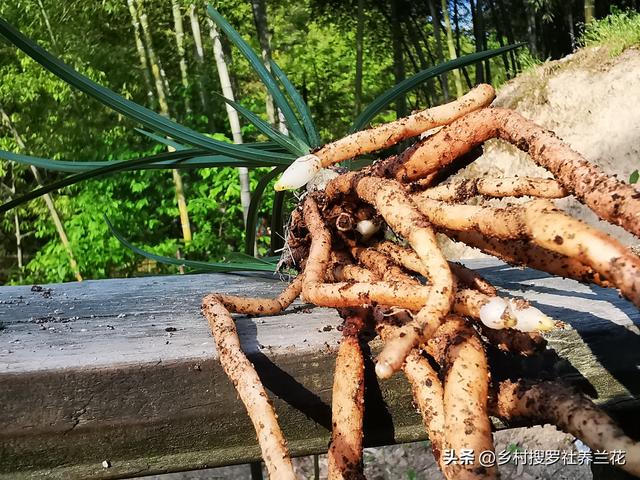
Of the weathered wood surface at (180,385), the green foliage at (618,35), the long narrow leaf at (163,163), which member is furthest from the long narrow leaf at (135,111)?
the green foliage at (618,35)

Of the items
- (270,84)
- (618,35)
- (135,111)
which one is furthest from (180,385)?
(618,35)

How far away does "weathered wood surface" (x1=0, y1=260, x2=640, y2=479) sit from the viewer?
1.52 feet

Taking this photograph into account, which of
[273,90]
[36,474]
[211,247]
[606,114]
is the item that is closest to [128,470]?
[36,474]

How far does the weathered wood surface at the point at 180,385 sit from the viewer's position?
46 centimetres

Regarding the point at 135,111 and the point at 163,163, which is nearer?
the point at 135,111

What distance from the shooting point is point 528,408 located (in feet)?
1.35

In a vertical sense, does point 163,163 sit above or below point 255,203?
above

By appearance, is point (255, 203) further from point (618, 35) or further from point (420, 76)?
point (618, 35)

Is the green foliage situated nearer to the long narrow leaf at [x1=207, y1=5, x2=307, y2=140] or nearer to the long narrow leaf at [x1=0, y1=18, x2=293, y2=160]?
the long narrow leaf at [x1=207, y1=5, x2=307, y2=140]

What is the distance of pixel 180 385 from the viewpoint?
48 centimetres

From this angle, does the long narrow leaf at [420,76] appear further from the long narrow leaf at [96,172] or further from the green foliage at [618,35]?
the green foliage at [618,35]

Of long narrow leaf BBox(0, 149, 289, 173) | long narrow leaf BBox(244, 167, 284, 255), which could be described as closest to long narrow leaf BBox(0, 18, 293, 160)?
long narrow leaf BBox(0, 149, 289, 173)

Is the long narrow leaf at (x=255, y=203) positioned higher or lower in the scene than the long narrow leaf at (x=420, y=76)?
lower

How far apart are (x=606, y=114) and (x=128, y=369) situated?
344 centimetres
